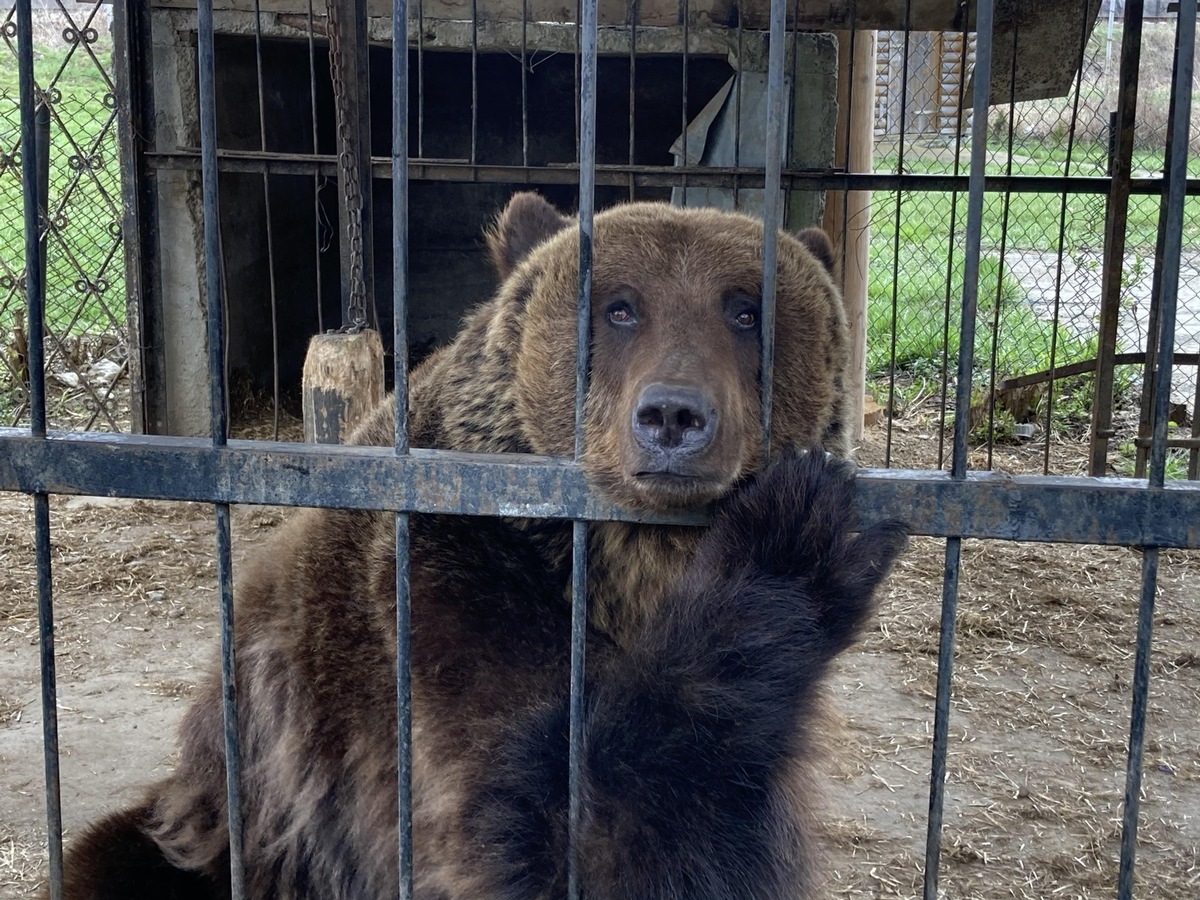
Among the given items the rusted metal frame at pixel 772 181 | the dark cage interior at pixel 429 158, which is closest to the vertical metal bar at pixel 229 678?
the rusted metal frame at pixel 772 181

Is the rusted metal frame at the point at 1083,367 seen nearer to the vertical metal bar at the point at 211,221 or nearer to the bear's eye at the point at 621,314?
Answer: the bear's eye at the point at 621,314

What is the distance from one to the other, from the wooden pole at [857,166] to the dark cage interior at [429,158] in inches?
56.6

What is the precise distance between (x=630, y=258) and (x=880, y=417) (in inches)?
305

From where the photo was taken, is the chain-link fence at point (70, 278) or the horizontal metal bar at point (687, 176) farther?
the chain-link fence at point (70, 278)

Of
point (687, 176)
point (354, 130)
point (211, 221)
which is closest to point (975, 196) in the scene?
point (211, 221)

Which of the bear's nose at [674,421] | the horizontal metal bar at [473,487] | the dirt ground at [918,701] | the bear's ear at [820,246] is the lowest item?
the dirt ground at [918,701]

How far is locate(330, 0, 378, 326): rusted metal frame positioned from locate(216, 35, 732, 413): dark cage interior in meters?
3.47

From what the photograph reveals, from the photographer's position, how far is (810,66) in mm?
8109

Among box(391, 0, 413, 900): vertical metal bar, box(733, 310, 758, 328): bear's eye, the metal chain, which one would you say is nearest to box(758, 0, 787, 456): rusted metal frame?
box(391, 0, 413, 900): vertical metal bar

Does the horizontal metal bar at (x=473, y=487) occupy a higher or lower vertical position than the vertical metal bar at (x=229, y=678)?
higher

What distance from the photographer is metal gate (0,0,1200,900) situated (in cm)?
200

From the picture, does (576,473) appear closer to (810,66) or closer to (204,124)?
(204,124)

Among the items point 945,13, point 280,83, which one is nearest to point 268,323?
point 280,83

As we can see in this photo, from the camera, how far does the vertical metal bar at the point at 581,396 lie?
1.98 metres
